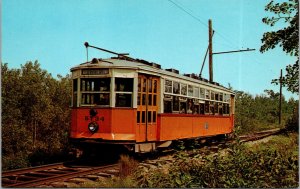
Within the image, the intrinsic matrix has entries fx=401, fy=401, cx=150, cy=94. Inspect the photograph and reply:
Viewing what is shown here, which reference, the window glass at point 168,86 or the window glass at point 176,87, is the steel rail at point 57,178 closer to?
the window glass at point 168,86

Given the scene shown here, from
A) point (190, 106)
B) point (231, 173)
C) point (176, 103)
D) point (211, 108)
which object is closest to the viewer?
point (231, 173)

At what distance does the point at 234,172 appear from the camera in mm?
7613

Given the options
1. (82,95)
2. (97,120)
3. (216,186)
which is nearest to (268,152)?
(216,186)

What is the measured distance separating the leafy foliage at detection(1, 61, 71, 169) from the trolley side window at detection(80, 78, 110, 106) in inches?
531

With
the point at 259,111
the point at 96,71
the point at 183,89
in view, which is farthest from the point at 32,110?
the point at 259,111

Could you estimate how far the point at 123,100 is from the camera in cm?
1123

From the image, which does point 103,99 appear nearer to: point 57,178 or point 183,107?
point 57,178

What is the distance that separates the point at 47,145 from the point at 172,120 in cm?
1927

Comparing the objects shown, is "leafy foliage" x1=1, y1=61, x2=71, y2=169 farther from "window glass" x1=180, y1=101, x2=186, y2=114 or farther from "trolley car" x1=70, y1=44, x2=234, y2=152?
"trolley car" x1=70, y1=44, x2=234, y2=152

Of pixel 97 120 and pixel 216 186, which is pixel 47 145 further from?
pixel 216 186

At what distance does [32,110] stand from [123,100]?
66.0 ft

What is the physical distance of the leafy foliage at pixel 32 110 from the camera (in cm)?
2597

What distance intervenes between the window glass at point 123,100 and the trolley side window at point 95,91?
1.01 feet

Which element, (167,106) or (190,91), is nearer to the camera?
(167,106)
